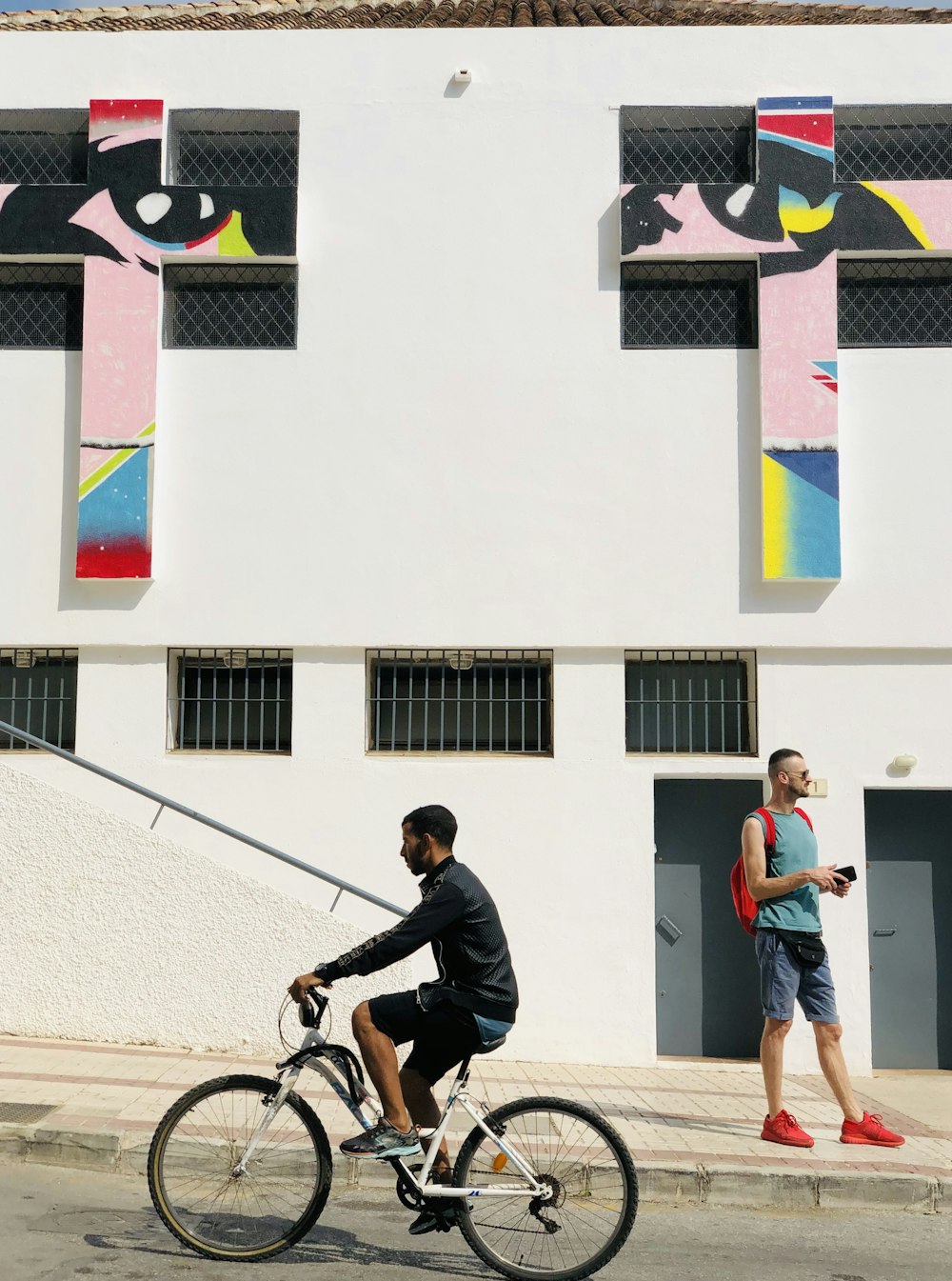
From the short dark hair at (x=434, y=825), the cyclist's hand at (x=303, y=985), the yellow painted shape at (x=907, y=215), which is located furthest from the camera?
the yellow painted shape at (x=907, y=215)

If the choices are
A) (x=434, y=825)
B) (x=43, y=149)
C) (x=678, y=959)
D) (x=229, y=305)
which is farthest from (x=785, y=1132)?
(x=43, y=149)

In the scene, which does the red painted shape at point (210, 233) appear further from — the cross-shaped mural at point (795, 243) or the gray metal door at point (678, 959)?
the gray metal door at point (678, 959)

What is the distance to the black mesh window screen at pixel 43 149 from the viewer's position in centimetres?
1157

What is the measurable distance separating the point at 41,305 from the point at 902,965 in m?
8.94

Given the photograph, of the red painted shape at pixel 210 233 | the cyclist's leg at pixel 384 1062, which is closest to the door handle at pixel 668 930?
the cyclist's leg at pixel 384 1062

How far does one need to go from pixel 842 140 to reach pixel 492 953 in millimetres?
8811

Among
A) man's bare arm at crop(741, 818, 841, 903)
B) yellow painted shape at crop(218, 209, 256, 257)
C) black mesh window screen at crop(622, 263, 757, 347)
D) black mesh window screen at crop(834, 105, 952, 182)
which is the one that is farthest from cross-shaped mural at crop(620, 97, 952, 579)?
man's bare arm at crop(741, 818, 841, 903)

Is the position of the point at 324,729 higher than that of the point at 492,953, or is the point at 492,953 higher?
the point at 324,729

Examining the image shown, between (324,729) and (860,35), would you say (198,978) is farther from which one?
(860,35)

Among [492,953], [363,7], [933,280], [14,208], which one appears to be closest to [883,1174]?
[492,953]

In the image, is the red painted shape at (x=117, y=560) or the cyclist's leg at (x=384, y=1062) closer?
the cyclist's leg at (x=384, y=1062)

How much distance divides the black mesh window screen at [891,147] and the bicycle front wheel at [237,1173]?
9.31 metres

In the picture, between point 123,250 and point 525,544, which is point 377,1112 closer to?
point 525,544

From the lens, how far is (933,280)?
443 inches
